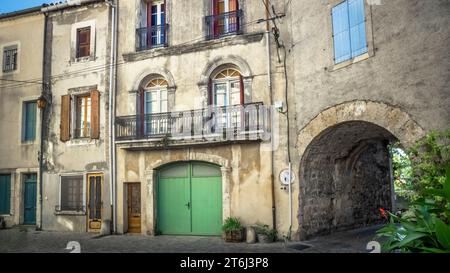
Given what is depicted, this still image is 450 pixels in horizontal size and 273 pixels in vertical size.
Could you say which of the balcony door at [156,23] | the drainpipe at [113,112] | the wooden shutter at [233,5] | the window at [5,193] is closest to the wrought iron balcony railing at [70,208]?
the drainpipe at [113,112]

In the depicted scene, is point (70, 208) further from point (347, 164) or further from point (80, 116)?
point (347, 164)

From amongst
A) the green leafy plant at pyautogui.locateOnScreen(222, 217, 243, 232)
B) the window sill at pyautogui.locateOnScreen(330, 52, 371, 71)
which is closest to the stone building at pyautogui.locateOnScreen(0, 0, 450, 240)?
the window sill at pyautogui.locateOnScreen(330, 52, 371, 71)

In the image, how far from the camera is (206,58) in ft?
35.7

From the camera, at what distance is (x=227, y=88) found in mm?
10812

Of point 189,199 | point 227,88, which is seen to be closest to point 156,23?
point 227,88

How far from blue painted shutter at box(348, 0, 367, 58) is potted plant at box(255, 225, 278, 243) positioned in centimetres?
496

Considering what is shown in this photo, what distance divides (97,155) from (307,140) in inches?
272

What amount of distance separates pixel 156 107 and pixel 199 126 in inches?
73.4

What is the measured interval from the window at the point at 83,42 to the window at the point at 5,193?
16.2 feet

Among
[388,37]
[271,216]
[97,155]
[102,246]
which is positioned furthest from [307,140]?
[97,155]

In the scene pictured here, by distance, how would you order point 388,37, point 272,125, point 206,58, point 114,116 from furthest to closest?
point 114,116, point 206,58, point 272,125, point 388,37

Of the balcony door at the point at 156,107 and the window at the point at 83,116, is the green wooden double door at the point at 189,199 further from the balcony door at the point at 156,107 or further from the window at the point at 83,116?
the window at the point at 83,116

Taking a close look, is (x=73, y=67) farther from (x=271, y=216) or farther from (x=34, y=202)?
(x=271, y=216)

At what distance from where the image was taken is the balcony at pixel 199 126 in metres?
10.0
